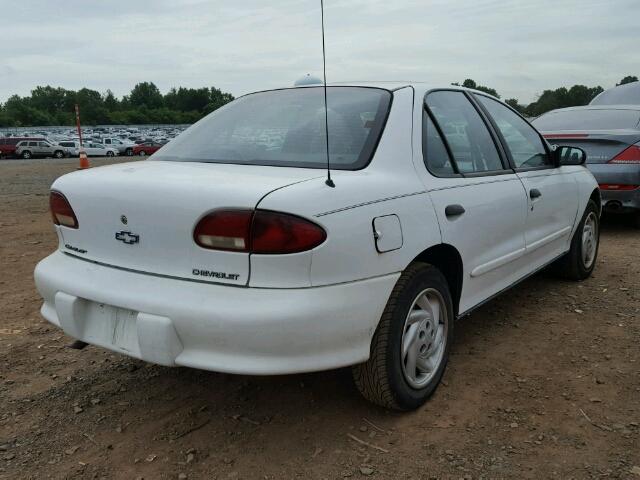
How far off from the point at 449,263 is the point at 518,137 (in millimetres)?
1374

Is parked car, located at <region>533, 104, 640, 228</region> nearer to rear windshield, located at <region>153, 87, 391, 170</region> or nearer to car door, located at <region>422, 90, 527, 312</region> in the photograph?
car door, located at <region>422, 90, 527, 312</region>

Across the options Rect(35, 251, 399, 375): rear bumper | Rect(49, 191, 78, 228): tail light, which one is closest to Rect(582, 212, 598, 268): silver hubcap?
Rect(35, 251, 399, 375): rear bumper

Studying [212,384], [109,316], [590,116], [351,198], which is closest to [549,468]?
[351,198]

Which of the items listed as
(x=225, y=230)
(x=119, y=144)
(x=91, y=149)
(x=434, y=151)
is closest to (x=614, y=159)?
(x=434, y=151)

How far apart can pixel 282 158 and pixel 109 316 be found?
1.00m

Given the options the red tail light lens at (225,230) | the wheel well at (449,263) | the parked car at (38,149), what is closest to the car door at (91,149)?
the parked car at (38,149)

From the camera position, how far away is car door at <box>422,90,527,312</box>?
9.28 feet

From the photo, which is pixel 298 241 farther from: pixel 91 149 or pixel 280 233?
pixel 91 149

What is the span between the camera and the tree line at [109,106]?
9802 centimetres

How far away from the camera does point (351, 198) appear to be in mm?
2281

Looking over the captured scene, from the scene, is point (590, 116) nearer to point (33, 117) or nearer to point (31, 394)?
point (31, 394)

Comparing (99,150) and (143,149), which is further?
(143,149)

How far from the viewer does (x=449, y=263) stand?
115 inches

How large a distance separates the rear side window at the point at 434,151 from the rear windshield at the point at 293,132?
233 millimetres
